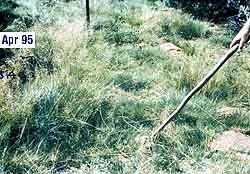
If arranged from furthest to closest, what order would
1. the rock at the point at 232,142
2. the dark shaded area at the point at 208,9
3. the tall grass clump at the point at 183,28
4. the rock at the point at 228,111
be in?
1. the dark shaded area at the point at 208,9
2. the tall grass clump at the point at 183,28
3. the rock at the point at 228,111
4. the rock at the point at 232,142

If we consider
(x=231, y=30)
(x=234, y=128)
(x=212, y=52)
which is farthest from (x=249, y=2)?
(x=234, y=128)

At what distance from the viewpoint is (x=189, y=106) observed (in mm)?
4074

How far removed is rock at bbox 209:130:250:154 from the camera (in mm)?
3506

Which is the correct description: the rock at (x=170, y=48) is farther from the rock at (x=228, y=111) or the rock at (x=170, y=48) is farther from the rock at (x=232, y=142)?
the rock at (x=232, y=142)

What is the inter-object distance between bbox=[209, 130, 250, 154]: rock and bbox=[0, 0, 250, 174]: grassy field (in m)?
0.06

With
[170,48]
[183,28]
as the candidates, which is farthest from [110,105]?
[183,28]

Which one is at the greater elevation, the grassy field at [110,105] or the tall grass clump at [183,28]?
the tall grass clump at [183,28]

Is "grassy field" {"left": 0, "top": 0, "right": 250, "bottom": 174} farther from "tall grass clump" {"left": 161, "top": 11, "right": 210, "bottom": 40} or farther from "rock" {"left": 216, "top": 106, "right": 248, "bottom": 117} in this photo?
"tall grass clump" {"left": 161, "top": 11, "right": 210, "bottom": 40}

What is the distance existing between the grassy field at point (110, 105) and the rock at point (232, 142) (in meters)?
0.06

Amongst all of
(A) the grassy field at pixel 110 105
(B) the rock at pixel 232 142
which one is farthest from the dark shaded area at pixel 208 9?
(B) the rock at pixel 232 142

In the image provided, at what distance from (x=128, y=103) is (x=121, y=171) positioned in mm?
1063

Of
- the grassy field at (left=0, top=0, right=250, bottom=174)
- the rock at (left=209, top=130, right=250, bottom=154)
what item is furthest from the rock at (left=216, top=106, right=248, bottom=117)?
the rock at (left=209, top=130, right=250, bottom=154)

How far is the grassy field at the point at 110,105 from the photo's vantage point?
3252mm

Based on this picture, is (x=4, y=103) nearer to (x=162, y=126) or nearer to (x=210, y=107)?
(x=162, y=126)
